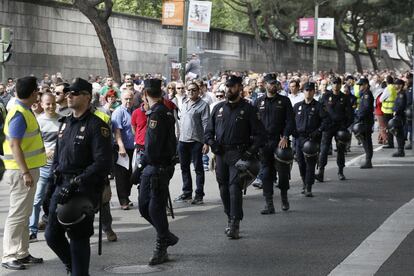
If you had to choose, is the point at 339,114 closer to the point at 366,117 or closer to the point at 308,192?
the point at 366,117

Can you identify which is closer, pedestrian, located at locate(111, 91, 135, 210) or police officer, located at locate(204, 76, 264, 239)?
police officer, located at locate(204, 76, 264, 239)

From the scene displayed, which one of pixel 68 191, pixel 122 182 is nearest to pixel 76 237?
pixel 68 191

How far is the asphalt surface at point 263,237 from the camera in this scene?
350 inches

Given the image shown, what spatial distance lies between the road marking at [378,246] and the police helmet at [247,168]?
54.3 inches

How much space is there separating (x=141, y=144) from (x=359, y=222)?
9.33 ft

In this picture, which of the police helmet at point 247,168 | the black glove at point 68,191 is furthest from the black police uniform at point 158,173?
the black glove at point 68,191

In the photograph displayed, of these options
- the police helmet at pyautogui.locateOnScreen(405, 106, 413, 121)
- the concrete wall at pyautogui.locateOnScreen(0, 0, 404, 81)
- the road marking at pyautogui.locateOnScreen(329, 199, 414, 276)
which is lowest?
the road marking at pyautogui.locateOnScreen(329, 199, 414, 276)

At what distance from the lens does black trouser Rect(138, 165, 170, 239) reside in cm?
909

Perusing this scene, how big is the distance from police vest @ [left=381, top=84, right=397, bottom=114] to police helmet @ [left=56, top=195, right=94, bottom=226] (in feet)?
52.7

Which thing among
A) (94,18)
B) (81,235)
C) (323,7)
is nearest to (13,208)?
(81,235)

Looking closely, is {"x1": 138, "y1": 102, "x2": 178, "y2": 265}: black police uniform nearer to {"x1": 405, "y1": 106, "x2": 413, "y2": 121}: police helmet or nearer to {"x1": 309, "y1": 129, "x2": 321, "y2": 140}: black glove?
{"x1": 309, "y1": 129, "x2": 321, "y2": 140}: black glove

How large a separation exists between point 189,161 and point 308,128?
1.79m

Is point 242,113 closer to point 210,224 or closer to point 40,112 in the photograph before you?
point 210,224

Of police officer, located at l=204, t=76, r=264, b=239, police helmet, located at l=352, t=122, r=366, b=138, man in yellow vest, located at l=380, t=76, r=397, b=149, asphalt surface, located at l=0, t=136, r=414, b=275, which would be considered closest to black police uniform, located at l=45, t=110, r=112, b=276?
asphalt surface, located at l=0, t=136, r=414, b=275
